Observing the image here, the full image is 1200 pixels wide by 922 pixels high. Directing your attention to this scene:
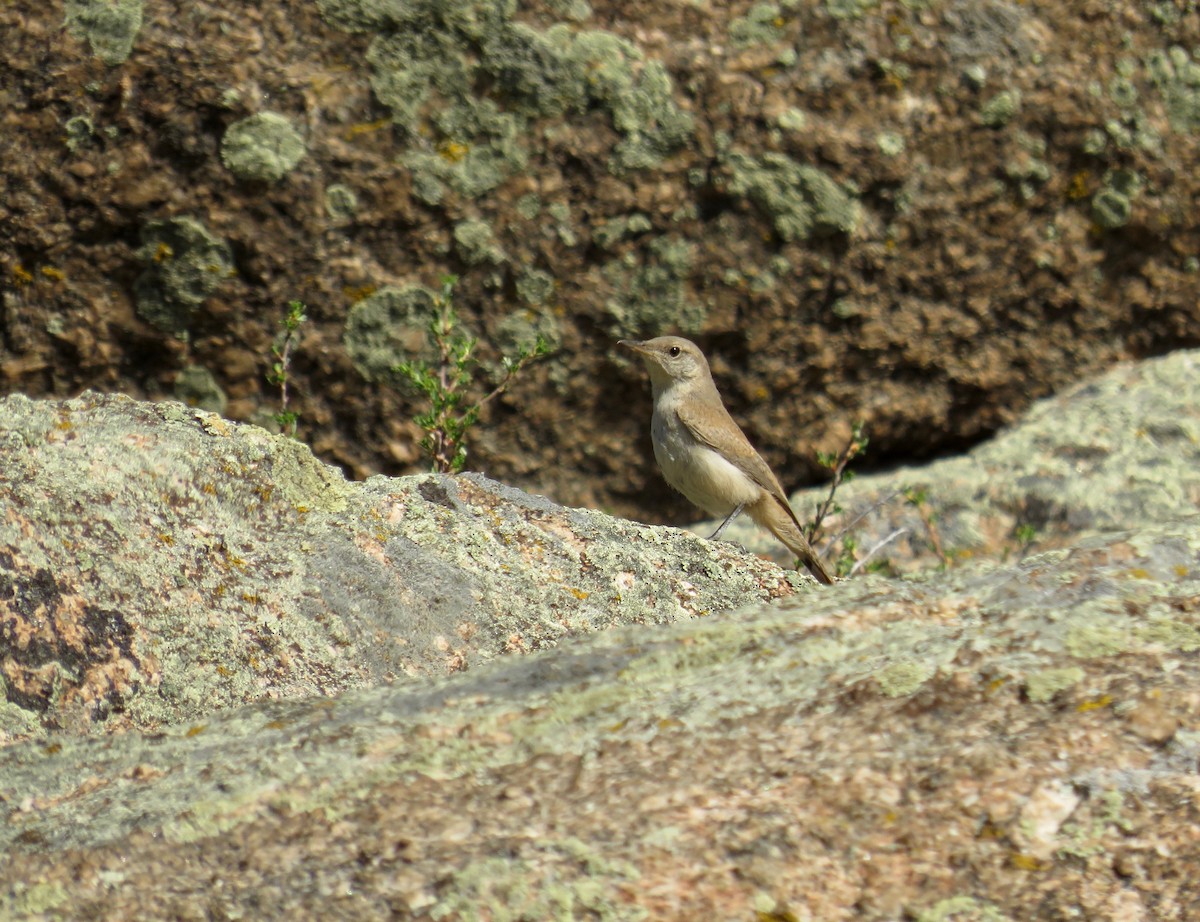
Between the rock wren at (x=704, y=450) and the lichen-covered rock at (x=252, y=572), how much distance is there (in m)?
2.23

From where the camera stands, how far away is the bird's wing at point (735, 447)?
699cm

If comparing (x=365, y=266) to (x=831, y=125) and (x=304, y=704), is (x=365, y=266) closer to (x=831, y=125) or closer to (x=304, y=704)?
(x=831, y=125)

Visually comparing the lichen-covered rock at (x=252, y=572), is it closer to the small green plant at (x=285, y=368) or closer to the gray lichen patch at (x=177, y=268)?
the small green plant at (x=285, y=368)

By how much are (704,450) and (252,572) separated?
11.5 ft

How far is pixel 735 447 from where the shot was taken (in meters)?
7.18

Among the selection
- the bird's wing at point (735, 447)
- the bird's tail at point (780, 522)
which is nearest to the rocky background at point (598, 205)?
the bird's wing at point (735, 447)

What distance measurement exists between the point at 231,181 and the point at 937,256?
344cm

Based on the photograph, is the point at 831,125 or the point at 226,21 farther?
the point at 831,125

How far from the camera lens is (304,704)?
11.1ft

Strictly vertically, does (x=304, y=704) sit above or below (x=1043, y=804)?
below

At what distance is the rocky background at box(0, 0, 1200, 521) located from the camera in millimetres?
6180

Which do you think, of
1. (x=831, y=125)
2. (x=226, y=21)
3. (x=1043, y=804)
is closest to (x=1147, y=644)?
(x=1043, y=804)

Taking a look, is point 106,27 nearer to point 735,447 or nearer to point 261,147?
point 261,147

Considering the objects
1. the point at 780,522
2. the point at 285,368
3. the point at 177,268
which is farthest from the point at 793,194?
the point at 177,268
